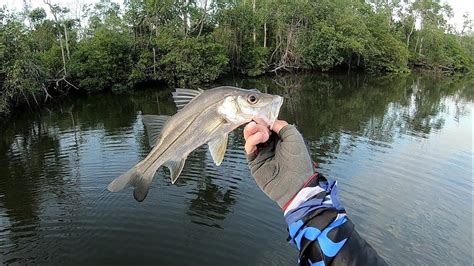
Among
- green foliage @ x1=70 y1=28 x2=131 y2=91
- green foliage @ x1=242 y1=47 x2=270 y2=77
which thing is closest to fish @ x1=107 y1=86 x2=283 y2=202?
green foliage @ x1=70 y1=28 x2=131 y2=91

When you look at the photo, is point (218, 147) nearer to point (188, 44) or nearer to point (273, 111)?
point (273, 111)

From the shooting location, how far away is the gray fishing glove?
2.17 meters

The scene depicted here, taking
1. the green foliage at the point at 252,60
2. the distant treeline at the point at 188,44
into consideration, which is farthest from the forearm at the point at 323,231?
the green foliage at the point at 252,60

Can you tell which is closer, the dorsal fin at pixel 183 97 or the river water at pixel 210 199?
the dorsal fin at pixel 183 97

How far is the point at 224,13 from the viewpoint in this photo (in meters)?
54.5

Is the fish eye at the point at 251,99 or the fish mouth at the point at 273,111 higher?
the fish eye at the point at 251,99

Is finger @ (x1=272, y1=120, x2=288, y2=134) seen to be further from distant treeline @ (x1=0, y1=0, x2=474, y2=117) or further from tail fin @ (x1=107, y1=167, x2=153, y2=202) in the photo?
distant treeline @ (x1=0, y1=0, x2=474, y2=117)

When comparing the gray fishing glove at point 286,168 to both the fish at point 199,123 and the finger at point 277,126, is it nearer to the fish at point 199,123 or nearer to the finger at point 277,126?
the finger at point 277,126

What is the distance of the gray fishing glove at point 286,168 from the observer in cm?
217

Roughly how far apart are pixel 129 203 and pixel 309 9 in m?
55.9

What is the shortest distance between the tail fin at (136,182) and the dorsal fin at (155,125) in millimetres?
243

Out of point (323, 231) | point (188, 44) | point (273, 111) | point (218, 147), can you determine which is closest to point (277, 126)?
point (273, 111)

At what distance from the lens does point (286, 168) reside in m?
2.23

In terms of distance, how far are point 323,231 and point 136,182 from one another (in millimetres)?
1392
